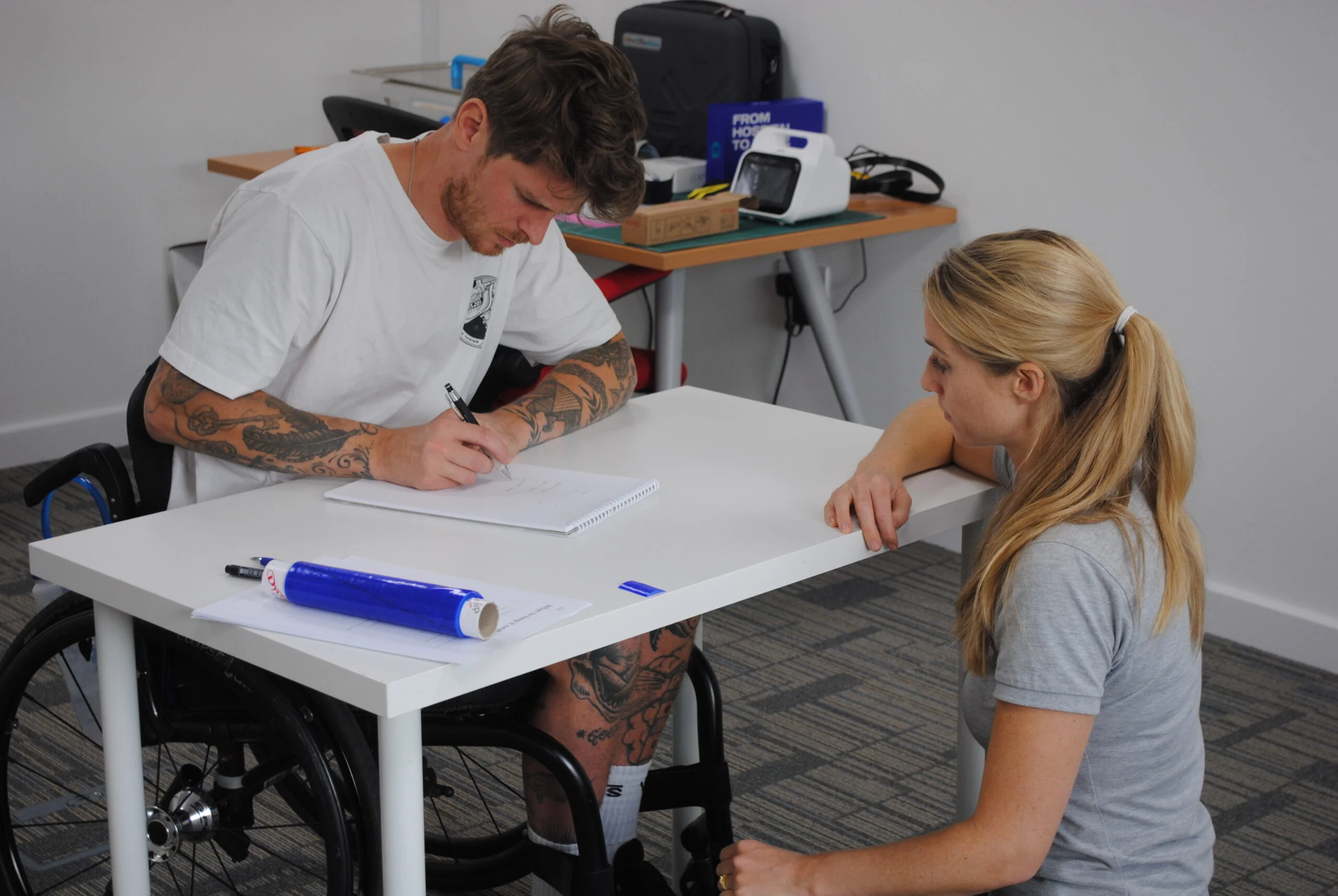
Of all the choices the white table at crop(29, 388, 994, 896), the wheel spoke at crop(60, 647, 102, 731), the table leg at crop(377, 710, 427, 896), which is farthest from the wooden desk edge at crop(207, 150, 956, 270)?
the table leg at crop(377, 710, 427, 896)

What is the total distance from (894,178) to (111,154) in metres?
2.00

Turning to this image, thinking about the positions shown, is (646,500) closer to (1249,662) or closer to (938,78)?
(1249,662)

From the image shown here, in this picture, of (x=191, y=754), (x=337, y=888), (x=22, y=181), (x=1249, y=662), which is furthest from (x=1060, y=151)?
(x=22, y=181)

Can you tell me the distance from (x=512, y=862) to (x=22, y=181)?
8.26ft

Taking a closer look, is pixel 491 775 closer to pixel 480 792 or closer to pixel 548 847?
pixel 480 792

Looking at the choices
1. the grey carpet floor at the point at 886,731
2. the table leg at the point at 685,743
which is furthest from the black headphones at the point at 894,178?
the table leg at the point at 685,743

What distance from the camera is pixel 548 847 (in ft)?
4.69

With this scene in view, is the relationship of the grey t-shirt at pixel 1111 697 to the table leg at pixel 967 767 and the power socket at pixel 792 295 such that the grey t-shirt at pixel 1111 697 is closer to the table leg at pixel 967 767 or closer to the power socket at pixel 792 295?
the table leg at pixel 967 767

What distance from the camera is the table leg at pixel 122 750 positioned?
1.23 m

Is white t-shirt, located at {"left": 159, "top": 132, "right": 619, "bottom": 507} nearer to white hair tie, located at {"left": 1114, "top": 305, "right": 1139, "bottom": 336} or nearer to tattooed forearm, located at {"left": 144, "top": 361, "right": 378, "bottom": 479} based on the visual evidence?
tattooed forearm, located at {"left": 144, "top": 361, "right": 378, "bottom": 479}

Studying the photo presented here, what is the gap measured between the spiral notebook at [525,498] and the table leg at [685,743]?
0.31m

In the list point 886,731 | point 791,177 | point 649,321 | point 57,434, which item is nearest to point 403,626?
point 886,731

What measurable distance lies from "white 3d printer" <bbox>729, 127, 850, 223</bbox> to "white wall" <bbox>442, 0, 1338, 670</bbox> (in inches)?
13.2

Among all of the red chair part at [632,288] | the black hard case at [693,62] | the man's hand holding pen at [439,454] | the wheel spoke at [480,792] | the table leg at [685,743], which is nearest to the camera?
the man's hand holding pen at [439,454]
